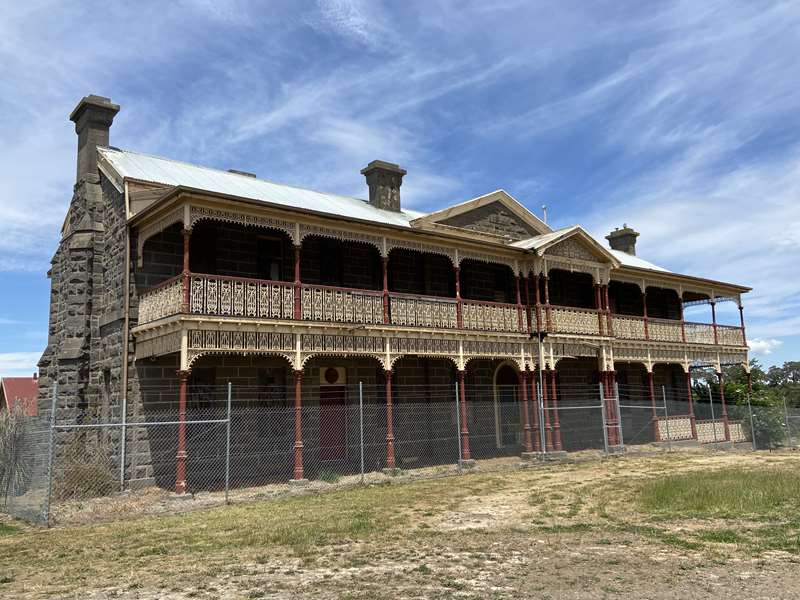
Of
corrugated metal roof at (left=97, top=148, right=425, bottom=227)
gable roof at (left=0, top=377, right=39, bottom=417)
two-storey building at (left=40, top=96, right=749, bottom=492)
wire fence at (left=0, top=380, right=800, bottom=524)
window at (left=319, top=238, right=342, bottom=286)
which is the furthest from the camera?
gable roof at (left=0, top=377, right=39, bottom=417)

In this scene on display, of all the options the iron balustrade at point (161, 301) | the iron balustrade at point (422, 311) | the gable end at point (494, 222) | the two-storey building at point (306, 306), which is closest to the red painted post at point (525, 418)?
→ the two-storey building at point (306, 306)

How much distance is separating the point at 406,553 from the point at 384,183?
55.2ft

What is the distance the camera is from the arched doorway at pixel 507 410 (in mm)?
23328

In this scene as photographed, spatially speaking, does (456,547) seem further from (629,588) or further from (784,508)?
(784,508)

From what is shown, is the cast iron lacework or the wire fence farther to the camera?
the cast iron lacework

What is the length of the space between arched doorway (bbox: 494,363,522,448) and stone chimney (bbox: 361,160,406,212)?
261 inches

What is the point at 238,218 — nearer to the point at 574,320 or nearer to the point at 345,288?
the point at 345,288

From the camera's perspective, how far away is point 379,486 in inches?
605

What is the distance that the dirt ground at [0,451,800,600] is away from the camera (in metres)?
6.80

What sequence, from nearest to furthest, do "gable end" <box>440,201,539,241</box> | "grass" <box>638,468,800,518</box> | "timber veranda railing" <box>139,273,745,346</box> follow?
"grass" <box>638,468,800,518</box>, "timber veranda railing" <box>139,273,745,346</box>, "gable end" <box>440,201,539,241</box>

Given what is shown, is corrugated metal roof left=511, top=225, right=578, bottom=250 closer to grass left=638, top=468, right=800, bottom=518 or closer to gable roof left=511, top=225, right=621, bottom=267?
gable roof left=511, top=225, right=621, bottom=267

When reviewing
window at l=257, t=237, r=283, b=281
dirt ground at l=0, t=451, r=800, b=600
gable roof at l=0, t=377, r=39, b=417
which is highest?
window at l=257, t=237, r=283, b=281

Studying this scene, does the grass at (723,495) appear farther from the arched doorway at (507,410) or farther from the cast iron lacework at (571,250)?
the cast iron lacework at (571,250)

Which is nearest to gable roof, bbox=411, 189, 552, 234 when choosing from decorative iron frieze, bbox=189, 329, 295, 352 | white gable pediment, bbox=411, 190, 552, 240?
white gable pediment, bbox=411, 190, 552, 240
